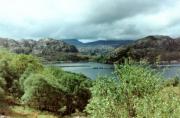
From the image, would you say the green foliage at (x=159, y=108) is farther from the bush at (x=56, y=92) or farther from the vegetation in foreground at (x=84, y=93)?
Answer: the bush at (x=56, y=92)

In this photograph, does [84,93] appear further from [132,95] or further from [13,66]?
[132,95]

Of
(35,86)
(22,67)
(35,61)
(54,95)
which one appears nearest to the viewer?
(35,86)

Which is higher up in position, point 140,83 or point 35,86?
point 140,83

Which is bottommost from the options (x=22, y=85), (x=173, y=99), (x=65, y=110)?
(x=65, y=110)

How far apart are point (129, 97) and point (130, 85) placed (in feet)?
5.04

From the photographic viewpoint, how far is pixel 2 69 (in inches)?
3814

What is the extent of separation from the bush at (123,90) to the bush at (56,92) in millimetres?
45432

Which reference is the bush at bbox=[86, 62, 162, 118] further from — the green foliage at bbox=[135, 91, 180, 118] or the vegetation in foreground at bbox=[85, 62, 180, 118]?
the green foliage at bbox=[135, 91, 180, 118]

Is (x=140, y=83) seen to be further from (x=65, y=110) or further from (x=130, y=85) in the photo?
(x=65, y=110)

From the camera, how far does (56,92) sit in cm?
9531

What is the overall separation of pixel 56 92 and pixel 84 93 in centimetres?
1071

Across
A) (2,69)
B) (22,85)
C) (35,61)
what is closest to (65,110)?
(22,85)

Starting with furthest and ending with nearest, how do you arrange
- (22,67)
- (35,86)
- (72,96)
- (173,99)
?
(22,67) < (72,96) < (35,86) < (173,99)

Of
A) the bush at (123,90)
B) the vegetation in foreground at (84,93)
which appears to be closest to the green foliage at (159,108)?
the vegetation in foreground at (84,93)
